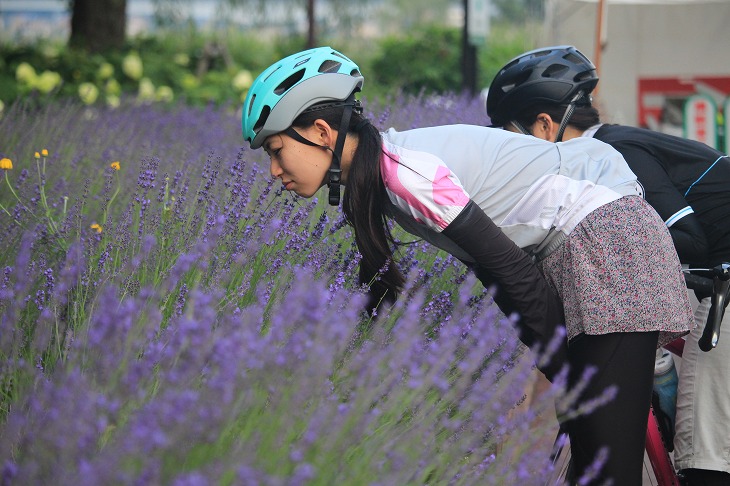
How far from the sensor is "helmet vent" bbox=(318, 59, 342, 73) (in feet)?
9.02

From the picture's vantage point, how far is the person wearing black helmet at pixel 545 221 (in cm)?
256

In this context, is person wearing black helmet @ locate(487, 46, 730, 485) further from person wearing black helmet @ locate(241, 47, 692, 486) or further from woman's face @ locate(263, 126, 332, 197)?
woman's face @ locate(263, 126, 332, 197)

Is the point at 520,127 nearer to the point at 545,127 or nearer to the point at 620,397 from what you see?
the point at 545,127

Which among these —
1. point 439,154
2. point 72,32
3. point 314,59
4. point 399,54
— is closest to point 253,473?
point 439,154

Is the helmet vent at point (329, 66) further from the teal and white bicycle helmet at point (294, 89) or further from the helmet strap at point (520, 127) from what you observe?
the helmet strap at point (520, 127)

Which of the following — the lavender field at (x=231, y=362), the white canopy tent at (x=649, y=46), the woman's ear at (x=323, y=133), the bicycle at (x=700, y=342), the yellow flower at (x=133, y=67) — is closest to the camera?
the lavender field at (x=231, y=362)

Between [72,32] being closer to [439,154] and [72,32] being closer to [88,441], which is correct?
[439,154]

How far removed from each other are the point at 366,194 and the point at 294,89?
1.15 feet

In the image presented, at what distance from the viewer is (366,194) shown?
8.30 ft

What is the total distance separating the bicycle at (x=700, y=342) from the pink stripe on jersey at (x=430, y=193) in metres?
0.71

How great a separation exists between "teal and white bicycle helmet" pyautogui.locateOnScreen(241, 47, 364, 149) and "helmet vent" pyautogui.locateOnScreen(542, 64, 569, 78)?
864mm

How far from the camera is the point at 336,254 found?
313 centimetres

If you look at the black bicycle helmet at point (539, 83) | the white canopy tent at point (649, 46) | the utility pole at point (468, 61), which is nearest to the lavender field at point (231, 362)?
the black bicycle helmet at point (539, 83)

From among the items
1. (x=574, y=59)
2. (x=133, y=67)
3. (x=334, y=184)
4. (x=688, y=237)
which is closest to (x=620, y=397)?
(x=688, y=237)
